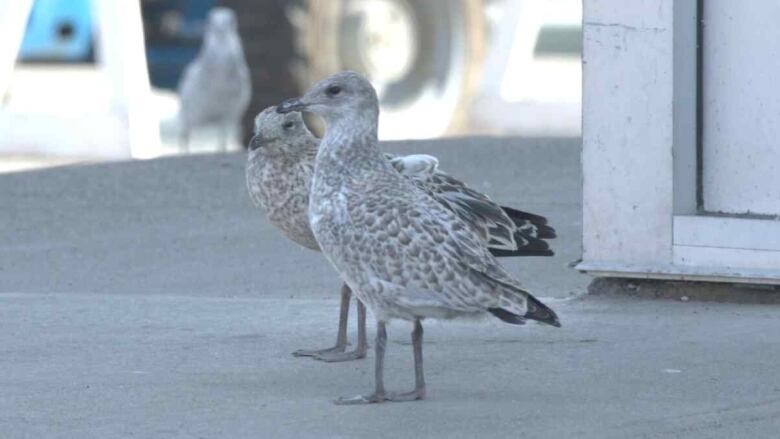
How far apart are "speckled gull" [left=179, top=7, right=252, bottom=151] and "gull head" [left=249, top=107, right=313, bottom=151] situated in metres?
8.03

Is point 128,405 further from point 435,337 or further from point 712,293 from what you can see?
point 712,293

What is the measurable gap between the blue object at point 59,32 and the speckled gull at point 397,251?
12577 millimetres

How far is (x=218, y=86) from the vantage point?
50.4 feet

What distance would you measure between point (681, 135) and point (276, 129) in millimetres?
1808

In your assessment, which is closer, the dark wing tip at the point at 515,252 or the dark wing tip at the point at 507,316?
the dark wing tip at the point at 507,316

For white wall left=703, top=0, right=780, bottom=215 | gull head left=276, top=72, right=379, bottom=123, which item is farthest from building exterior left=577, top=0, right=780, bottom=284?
gull head left=276, top=72, right=379, bottom=123

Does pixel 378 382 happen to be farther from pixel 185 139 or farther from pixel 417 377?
pixel 185 139

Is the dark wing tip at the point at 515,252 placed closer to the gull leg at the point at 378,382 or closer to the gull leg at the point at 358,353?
the gull leg at the point at 358,353

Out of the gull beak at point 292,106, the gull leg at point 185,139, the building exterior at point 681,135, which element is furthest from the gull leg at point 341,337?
the gull leg at point 185,139

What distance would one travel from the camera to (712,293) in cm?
793

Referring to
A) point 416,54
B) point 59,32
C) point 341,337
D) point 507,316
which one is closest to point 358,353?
point 341,337

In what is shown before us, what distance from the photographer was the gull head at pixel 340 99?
21.5 ft

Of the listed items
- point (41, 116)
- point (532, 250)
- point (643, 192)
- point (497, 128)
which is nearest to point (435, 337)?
point (532, 250)

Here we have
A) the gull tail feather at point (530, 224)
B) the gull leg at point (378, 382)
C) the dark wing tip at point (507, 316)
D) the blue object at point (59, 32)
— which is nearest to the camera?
the dark wing tip at point (507, 316)
